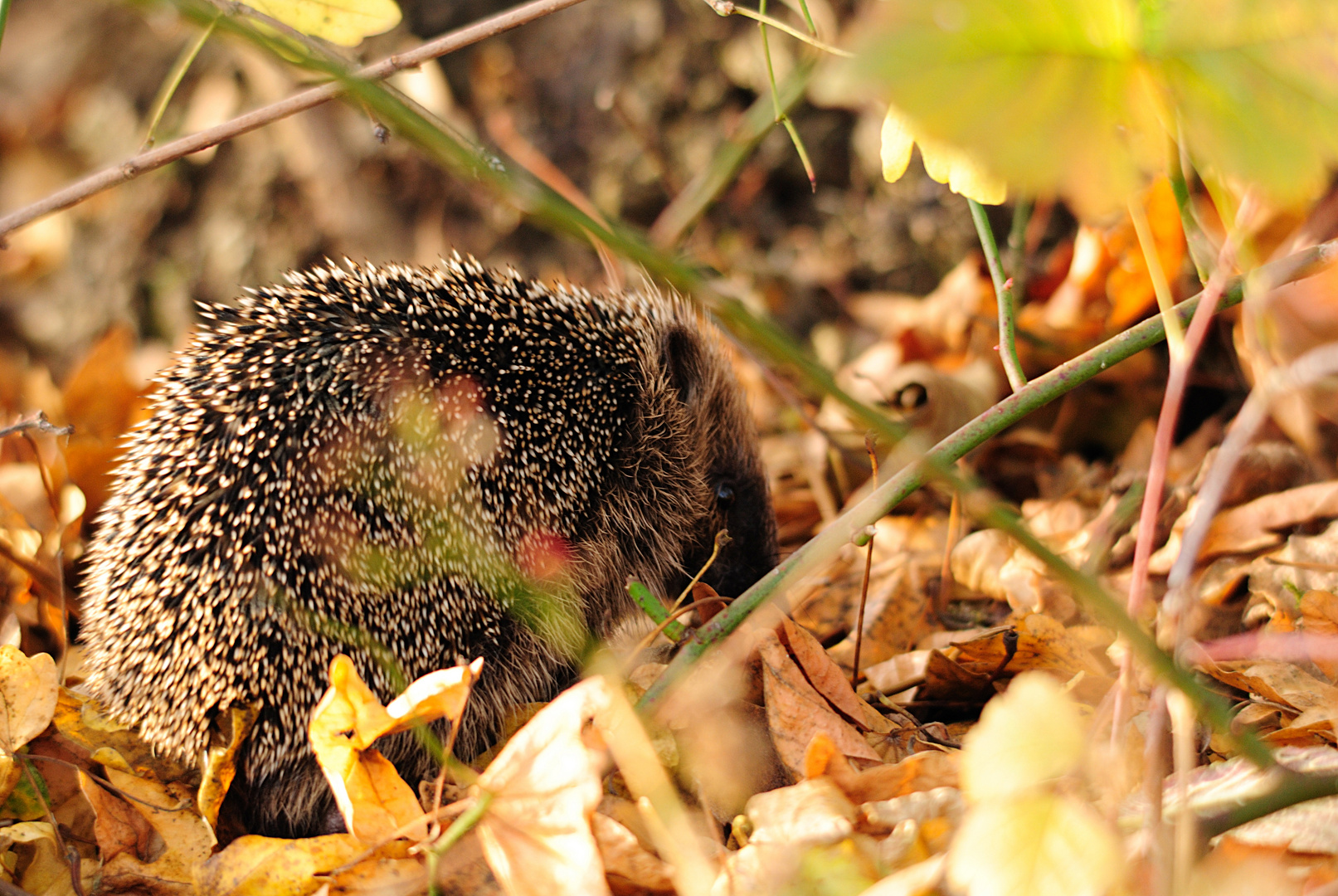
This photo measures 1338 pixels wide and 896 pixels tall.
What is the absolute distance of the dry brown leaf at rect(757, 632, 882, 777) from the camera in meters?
2.25

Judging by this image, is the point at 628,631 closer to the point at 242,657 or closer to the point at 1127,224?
the point at 242,657

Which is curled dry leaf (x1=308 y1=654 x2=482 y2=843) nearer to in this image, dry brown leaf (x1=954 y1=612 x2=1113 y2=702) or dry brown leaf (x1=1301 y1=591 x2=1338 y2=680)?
dry brown leaf (x1=954 y1=612 x2=1113 y2=702)

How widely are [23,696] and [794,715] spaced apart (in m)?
1.92

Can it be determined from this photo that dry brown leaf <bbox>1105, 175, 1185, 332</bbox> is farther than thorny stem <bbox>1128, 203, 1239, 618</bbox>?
Yes

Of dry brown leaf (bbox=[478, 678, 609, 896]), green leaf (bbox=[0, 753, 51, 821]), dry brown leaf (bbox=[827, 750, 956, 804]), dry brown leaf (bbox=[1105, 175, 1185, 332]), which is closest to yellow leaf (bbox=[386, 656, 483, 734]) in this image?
dry brown leaf (bbox=[478, 678, 609, 896])

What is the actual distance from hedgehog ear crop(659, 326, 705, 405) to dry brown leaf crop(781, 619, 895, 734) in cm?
174

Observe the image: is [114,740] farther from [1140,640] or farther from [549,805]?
[1140,640]

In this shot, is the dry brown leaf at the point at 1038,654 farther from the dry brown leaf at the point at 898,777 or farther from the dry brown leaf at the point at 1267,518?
the dry brown leaf at the point at 1267,518

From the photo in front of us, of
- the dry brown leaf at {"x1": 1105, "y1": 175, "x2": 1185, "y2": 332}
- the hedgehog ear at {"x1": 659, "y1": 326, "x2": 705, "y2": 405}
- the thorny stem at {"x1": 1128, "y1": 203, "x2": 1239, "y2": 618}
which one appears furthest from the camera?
the hedgehog ear at {"x1": 659, "y1": 326, "x2": 705, "y2": 405}

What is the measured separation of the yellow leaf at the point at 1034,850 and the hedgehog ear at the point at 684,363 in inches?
113

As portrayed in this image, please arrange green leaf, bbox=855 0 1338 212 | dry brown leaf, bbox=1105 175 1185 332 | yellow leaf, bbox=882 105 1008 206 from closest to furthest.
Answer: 1. green leaf, bbox=855 0 1338 212
2. yellow leaf, bbox=882 105 1008 206
3. dry brown leaf, bbox=1105 175 1185 332

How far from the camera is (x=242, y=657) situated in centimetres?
256

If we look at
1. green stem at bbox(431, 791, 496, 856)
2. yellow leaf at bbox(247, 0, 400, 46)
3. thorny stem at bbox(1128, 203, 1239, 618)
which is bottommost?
green stem at bbox(431, 791, 496, 856)

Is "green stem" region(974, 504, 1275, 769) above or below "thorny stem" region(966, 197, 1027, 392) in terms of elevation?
below
